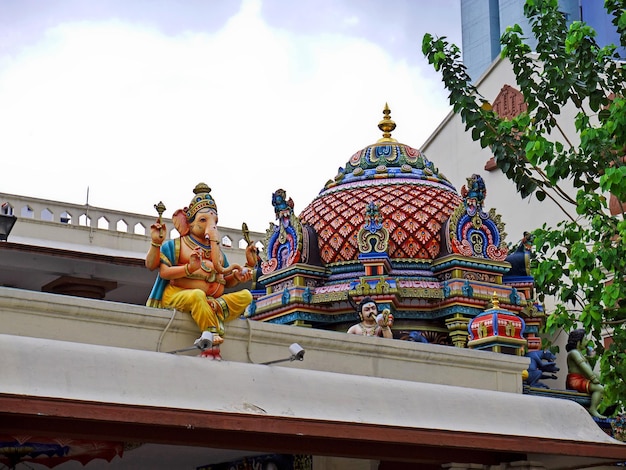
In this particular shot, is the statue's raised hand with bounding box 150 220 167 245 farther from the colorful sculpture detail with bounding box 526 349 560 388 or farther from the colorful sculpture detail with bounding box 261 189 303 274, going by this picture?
the colorful sculpture detail with bounding box 526 349 560 388

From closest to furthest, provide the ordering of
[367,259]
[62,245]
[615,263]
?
[615,263] → [367,259] → [62,245]

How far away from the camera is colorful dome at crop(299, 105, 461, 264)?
55.1 ft

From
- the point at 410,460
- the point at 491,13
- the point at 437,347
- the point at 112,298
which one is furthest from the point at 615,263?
the point at 491,13

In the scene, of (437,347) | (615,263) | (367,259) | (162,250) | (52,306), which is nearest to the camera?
(52,306)

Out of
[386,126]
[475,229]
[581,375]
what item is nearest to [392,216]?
[475,229]

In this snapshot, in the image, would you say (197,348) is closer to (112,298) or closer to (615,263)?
(615,263)

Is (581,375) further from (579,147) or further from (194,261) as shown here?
(194,261)

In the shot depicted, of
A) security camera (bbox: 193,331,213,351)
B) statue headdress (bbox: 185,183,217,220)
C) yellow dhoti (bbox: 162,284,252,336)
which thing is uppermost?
statue headdress (bbox: 185,183,217,220)

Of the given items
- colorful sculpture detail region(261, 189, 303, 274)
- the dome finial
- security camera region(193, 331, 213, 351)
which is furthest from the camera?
the dome finial

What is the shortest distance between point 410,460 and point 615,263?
4077 millimetres

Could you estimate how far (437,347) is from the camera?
12820 mm

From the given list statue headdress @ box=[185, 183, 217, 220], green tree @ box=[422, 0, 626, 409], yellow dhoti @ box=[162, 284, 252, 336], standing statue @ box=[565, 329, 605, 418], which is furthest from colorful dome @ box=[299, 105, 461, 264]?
yellow dhoti @ box=[162, 284, 252, 336]

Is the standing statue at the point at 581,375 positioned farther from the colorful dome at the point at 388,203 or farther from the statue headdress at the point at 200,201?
the statue headdress at the point at 200,201

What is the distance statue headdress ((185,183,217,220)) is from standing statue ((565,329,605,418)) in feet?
22.1
